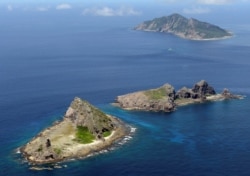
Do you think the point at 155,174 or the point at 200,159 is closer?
the point at 155,174

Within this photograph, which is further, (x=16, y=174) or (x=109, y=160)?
(x=109, y=160)

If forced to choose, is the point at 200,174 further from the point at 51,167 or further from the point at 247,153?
the point at 51,167

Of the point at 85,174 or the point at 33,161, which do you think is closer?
the point at 85,174

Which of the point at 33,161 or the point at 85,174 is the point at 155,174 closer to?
the point at 85,174

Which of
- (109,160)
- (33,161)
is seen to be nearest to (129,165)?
(109,160)

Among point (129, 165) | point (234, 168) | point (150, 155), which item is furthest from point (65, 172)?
point (234, 168)

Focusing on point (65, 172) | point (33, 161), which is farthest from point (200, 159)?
point (33, 161)

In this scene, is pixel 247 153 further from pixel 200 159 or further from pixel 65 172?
pixel 65 172
